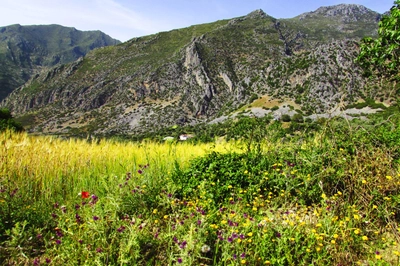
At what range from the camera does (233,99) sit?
122500mm

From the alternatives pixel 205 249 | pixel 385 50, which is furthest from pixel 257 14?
pixel 205 249

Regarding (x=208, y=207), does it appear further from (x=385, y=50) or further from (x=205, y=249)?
(x=385, y=50)

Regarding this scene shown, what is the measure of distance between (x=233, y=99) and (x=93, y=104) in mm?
80666

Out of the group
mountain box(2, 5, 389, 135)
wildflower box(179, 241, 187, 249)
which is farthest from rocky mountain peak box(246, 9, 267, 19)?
wildflower box(179, 241, 187, 249)

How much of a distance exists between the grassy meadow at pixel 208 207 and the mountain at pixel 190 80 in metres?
90.9

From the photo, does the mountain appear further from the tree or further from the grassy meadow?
the grassy meadow

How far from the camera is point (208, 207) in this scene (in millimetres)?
4168

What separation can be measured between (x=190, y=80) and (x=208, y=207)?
137 meters

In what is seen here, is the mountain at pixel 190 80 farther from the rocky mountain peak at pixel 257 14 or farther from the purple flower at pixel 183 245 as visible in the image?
the purple flower at pixel 183 245

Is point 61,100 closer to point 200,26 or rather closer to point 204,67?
point 204,67

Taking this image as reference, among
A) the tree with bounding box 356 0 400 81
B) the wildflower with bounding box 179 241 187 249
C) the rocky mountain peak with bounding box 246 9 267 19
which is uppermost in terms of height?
the rocky mountain peak with bounding box 246 9 267 19

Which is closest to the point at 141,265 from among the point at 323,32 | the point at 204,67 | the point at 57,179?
the point at 57,179

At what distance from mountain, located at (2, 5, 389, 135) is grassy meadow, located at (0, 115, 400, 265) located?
90.9m

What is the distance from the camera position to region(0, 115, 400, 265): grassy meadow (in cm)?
285
